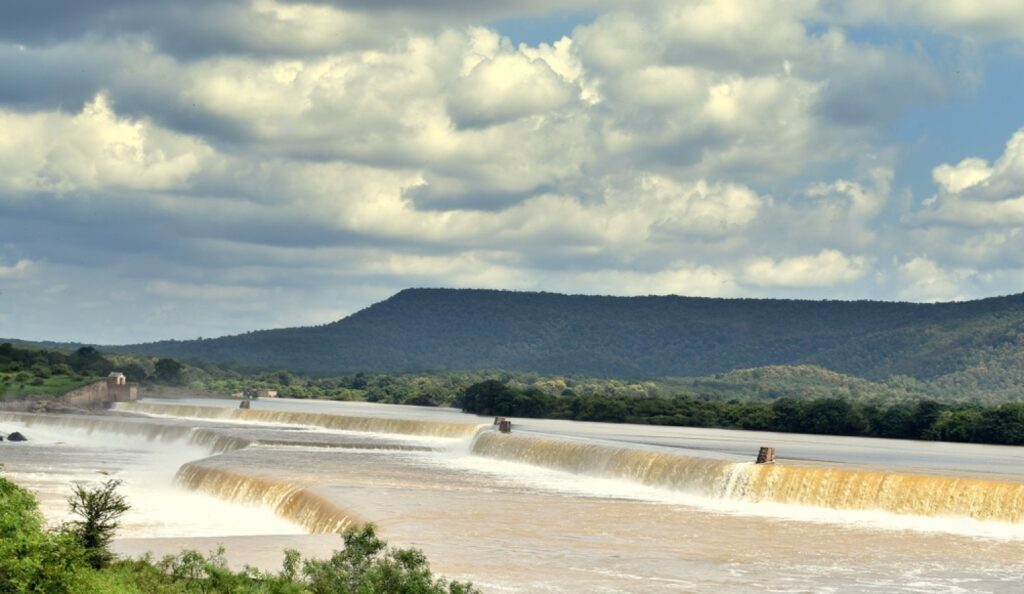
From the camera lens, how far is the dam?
31.4 m

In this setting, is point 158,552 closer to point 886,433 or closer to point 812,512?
point 812,512

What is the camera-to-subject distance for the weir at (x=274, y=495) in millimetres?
37656

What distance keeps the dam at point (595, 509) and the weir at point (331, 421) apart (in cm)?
856

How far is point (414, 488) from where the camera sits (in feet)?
161

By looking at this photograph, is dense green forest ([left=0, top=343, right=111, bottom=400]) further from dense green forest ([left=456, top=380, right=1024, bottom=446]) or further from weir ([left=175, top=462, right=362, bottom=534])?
weir ([left=175, top=462, right=362, bottom=534])

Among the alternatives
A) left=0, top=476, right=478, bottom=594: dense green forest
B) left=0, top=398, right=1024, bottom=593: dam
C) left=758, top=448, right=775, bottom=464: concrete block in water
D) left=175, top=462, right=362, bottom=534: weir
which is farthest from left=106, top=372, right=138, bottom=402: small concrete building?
left=0, top=476, right=478, bottom=594: dense green forest

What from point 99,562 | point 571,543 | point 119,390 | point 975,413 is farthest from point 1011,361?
point 99,562

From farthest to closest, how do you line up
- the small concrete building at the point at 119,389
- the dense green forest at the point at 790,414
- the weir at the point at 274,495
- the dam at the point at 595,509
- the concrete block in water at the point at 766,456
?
1. the small concrete building at the point at 119,389
2. the dense green forest at the point at 790,414
3. the concrete block in water at the point at 766,456
4. the weir at the point at 274,495
5. the dam at the point at 595,509

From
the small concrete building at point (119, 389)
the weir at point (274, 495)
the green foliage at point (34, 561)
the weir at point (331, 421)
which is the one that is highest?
the small concrete building at point (119, 389)

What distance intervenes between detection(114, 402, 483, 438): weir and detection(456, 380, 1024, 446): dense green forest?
28.7 m

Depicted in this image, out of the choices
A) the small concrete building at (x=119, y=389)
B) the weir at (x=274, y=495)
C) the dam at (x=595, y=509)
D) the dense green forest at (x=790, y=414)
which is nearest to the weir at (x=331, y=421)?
the dam at (x=595, y=509)

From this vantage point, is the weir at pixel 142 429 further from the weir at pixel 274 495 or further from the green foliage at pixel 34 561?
the green foliage at pixel 34 561

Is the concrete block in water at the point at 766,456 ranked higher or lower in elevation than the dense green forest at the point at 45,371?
lower

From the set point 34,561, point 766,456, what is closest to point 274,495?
point 766,456
